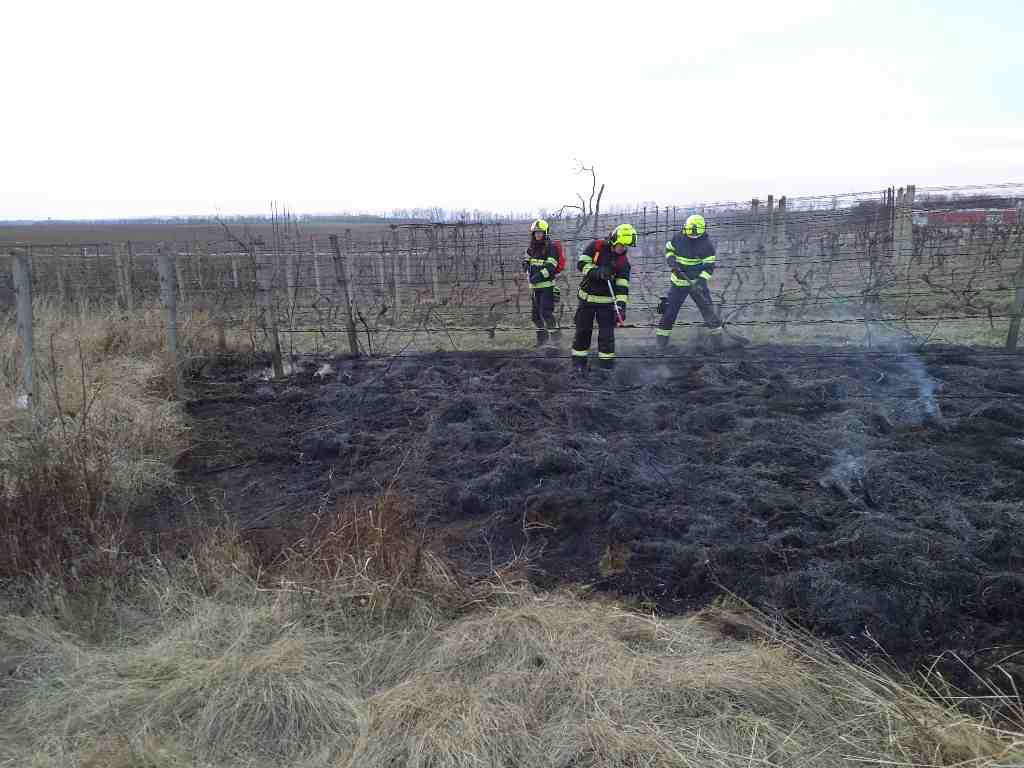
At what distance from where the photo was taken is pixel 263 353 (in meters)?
10.2

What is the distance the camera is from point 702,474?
520 cm

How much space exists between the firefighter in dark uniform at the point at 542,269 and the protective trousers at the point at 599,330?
1502 millimetres

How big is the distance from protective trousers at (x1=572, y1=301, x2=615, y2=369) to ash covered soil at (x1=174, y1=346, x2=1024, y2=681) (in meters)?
0.29

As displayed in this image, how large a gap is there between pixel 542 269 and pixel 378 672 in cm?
757

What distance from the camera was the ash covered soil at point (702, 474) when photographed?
3.69m

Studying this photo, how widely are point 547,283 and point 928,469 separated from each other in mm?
5987

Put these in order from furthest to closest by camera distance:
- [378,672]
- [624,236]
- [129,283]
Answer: [129,283] < [624,236] < [378,672]

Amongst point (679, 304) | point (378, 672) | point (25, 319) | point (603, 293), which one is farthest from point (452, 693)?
point (679, 304)

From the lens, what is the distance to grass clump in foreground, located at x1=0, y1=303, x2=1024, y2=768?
8.46 feet

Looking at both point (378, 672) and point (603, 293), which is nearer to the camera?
point (378, 672)

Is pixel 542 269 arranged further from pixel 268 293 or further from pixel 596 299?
pixel 268 293

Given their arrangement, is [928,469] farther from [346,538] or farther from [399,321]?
[399,321]

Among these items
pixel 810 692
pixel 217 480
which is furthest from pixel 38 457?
pixel 810 692

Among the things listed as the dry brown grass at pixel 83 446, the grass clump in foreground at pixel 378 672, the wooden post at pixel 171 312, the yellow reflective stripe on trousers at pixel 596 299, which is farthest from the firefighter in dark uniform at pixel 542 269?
the grass clump in foreground at pixel 378 672
